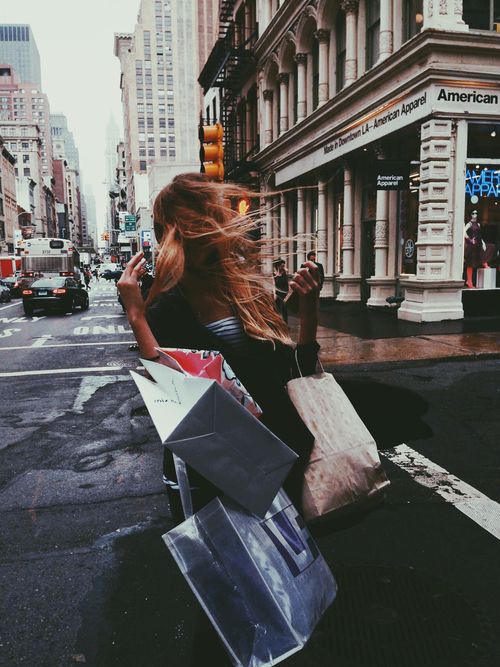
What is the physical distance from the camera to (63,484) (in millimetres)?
4852

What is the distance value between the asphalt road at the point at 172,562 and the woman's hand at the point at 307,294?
63cm

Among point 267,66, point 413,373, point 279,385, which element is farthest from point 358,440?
point 267,66

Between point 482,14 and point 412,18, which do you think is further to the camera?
point 412,18

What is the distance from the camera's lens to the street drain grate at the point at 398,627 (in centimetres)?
253

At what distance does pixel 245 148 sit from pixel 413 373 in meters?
26.6

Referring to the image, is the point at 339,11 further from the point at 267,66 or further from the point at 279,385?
the point at 279,385

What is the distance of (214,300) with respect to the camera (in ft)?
7.24

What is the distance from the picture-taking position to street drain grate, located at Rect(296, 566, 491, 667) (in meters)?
2.53

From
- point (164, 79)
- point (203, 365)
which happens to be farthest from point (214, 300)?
point (164, 79)

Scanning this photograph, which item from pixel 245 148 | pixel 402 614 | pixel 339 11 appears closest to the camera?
pixel 402 614

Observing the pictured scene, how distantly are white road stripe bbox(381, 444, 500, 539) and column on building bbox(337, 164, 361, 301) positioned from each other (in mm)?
15463

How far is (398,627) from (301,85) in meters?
23.4

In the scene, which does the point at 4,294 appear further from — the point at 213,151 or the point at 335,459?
the point at 335,459

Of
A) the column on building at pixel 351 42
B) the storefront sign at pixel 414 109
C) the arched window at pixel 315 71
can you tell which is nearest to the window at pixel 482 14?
the storefront sign at pixel 414 109
